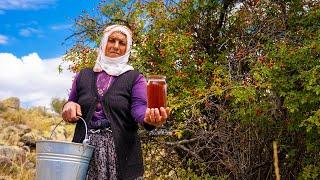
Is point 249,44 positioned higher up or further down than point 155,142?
higher up

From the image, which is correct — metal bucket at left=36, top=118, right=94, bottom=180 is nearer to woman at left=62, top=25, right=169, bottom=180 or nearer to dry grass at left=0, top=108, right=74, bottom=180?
woman at left=62, top=25, right=169, bottom=180

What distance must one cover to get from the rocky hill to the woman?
189 centimetres

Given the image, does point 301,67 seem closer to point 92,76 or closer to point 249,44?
point 249,44

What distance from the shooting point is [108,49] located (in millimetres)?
3643

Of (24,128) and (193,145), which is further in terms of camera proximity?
(24,128)

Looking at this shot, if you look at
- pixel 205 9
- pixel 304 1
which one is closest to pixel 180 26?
pixel 205 9

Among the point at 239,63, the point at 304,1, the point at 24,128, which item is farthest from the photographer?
the point at 24,128

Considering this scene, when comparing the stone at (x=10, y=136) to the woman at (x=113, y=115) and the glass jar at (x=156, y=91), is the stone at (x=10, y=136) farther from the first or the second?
the glass jar at (x=156, y=91)

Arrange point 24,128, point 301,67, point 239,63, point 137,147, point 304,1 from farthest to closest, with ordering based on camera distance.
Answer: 1. point 24,128
2. point 304,1
3. point 239,63
4. point 301,67
5. point 137,147

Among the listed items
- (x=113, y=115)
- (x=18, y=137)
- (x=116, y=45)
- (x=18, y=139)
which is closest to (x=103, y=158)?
(x=113, y=115)

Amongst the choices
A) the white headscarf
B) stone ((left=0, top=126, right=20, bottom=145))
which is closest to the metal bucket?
the white headscarf

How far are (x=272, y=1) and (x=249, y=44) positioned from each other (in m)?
0.80

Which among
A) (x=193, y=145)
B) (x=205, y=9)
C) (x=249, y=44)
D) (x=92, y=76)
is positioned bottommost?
(x=193, y=145)

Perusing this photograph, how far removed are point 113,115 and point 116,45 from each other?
439 mm
